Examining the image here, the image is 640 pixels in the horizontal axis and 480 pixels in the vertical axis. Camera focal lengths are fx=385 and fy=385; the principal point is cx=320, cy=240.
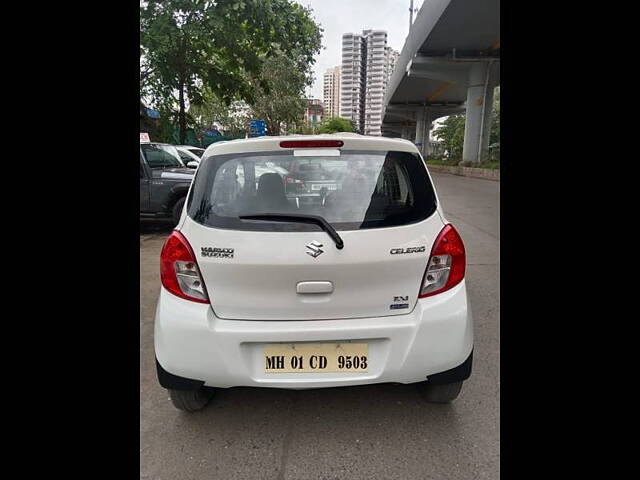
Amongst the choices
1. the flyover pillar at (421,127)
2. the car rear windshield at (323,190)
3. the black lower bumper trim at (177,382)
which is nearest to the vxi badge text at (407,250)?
the car rear windshield at (323,190)

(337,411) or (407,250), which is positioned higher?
(407,250)

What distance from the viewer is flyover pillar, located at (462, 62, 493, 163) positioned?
22.4 m

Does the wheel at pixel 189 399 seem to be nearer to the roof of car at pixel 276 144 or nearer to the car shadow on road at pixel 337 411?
the car shadow on road at pixel 337 411

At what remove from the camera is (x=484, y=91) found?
884 inches

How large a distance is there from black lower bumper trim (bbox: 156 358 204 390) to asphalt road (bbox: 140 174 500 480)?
1.11 feet

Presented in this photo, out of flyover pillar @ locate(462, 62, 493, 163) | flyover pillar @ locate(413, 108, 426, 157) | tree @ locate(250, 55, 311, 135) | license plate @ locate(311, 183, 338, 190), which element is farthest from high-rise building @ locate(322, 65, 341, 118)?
license plate @ locate(311, 183, 338, 190)

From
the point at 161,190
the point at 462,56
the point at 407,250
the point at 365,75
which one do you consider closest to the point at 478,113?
the point at 462,56

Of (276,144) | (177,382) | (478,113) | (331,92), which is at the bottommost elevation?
(177,382)

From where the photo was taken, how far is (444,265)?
A: 1.92 metres

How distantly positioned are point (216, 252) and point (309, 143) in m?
0.73

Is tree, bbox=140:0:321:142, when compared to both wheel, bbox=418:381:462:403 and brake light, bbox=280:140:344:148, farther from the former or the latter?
wheel, bbox=418:381:462:403

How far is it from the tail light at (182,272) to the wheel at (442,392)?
4.48ft

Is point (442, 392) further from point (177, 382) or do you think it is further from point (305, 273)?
point (177, 382)
